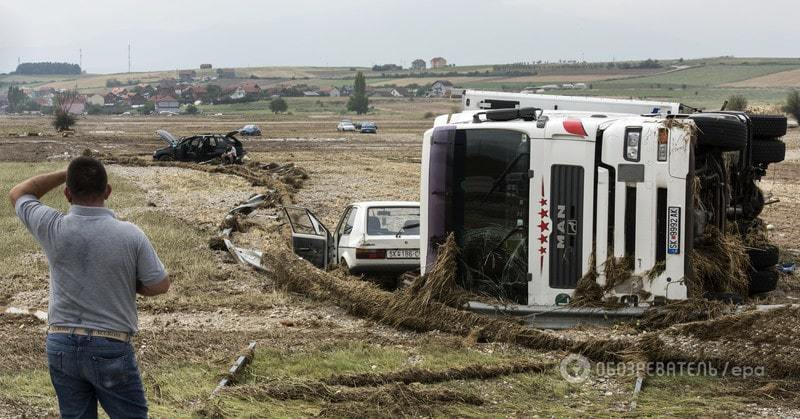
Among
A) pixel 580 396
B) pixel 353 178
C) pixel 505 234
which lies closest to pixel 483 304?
pixel 505 234

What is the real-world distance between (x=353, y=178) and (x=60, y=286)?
27.9 meters

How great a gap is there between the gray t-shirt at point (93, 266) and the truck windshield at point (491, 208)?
19.4ft

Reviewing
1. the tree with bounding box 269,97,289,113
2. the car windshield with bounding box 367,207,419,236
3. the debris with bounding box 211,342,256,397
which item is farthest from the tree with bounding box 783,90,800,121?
the tree with bounding box 269,97,289,113

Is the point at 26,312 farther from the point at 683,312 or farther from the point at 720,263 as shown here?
the point at 720,263

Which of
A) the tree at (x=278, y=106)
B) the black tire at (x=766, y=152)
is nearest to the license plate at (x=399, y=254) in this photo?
the black tire at (x=766, y=152)

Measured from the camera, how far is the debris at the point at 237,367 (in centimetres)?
868

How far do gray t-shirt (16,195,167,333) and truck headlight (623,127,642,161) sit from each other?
607 cm

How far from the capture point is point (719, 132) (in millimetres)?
11094

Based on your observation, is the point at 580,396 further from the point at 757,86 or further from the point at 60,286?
the point at 757,86

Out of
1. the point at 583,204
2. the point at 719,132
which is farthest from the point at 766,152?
the point at 583,204

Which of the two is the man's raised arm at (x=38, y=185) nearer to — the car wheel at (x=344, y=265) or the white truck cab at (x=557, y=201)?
the white truck cab at (x=557, y=201)

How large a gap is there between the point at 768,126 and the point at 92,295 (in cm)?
984

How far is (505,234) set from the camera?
36.5ft

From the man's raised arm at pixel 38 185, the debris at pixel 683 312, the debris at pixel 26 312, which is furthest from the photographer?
the debris at pixel 26 312
